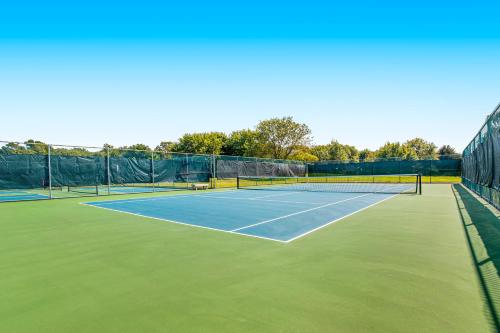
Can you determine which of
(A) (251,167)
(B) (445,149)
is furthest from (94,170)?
(B) (445,149)

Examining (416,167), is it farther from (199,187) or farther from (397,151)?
(397,151)

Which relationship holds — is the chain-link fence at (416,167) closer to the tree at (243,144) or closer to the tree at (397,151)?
the tree at (243,144)

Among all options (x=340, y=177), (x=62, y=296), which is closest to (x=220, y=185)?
(x=340, y=177)

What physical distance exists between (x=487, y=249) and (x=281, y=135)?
43746 millimetres

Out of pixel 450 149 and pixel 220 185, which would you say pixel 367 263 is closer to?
pixel 220 185

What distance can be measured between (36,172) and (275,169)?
19.5m

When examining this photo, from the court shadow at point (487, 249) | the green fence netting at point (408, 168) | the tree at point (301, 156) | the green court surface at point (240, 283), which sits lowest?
the court shadow at point (487, 249)

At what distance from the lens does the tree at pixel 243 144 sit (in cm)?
5060

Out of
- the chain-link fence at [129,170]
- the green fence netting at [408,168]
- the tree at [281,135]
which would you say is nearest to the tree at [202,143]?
the tree at [281,135]

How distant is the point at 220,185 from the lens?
21.3 metres

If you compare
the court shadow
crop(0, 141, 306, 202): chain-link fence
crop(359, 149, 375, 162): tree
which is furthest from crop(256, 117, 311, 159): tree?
crop(359, 149, 375, 162): tree

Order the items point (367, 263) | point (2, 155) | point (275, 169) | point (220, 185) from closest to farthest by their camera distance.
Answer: point (367, 263), point (2, 155), point (220, 185), point (275, 169)

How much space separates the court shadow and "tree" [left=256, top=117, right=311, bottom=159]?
3996 cm

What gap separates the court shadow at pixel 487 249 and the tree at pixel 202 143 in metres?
51.2
